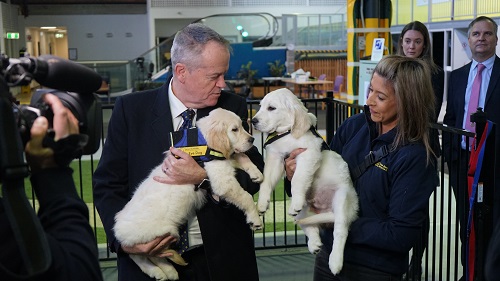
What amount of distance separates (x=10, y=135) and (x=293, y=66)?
24021 mm

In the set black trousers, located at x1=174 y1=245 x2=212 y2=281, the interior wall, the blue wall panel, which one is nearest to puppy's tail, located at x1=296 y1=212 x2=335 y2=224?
black trousers, located at x1=174 y1=245 x2=212 y2=281

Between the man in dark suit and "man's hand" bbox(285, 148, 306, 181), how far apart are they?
0.68 feet

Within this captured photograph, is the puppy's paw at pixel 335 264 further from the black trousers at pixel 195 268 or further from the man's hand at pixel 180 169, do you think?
the man's hand at pixel 180 169

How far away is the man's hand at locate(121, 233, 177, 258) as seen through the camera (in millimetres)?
→ 2637

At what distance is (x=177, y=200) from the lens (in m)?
2.69

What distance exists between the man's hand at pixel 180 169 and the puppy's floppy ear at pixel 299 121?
1.69 feet

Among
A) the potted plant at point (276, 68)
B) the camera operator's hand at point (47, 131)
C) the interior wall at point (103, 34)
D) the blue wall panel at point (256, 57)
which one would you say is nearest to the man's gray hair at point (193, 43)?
the camera operator's hand at point (47, 131)

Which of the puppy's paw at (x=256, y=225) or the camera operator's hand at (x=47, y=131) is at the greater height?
the camera operator's hand at (x=47, y=131)

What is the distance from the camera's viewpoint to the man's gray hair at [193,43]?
2.74m

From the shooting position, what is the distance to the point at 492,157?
12.7ft

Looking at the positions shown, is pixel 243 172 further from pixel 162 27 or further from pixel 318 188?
pixel 162 27

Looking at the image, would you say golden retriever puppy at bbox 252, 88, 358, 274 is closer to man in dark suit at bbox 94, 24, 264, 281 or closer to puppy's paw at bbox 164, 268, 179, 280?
man in dark suit at bbox 94, 24, 264, 281

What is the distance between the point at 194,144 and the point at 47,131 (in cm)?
127

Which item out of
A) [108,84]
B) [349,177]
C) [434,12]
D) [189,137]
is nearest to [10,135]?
[189,137]
